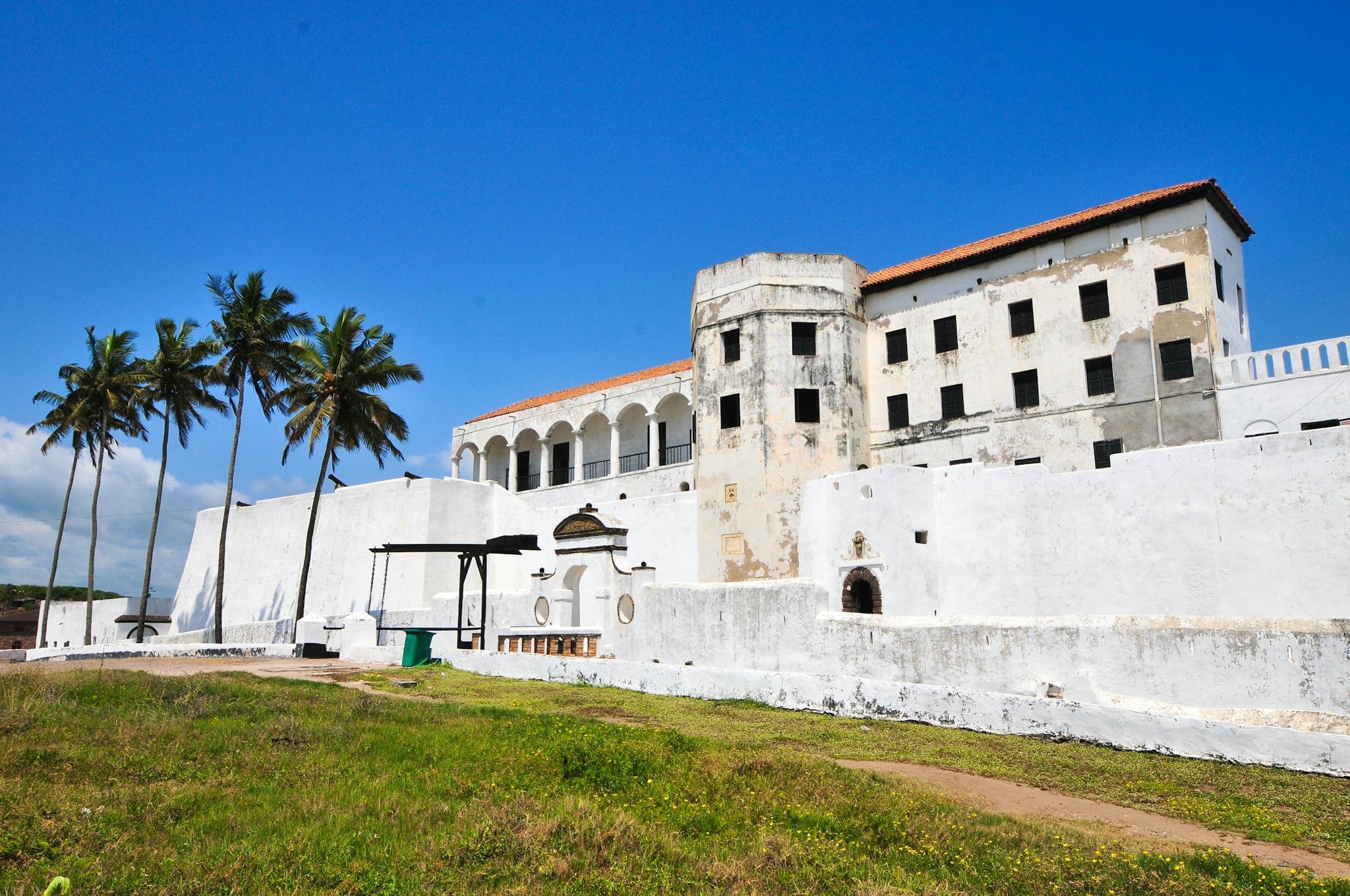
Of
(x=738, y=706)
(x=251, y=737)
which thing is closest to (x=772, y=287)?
(x=738, y=706)

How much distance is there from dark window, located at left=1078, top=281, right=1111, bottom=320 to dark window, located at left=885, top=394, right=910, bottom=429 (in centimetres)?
517

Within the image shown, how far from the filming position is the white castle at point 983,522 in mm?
12523

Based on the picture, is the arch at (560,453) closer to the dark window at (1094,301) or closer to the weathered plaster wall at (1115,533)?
the weathered plaster wall at (1115,533)

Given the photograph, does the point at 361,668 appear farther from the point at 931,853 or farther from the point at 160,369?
the point at 160,369

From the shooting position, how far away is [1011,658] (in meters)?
13.5

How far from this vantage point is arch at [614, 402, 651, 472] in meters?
37.2

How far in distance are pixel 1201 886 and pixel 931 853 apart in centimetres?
160

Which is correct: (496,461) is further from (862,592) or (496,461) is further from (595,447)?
(862,592)

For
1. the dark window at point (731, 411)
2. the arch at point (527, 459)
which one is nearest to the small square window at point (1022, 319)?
the dark window at point (731, 411)

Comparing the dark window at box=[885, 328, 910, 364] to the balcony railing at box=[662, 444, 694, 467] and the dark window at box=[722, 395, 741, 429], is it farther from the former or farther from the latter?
the balcony railing at box=[662, 444, 694, 467]

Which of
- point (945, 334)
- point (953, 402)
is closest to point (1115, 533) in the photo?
point (953, 402)

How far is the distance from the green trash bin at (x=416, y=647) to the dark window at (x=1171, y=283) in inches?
741

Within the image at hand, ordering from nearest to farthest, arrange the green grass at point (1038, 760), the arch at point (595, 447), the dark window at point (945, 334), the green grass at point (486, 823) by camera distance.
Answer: the green grass at point (486, 823) → the green grass at point (1038, 760) → the dark window at point (945, 334) → the arch at point (595, 447)

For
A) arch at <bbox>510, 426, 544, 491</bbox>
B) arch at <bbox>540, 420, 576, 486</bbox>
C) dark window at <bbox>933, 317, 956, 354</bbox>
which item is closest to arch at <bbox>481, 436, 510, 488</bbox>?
A: arch at <bbox>510, 426, 544, 491</bbox>
